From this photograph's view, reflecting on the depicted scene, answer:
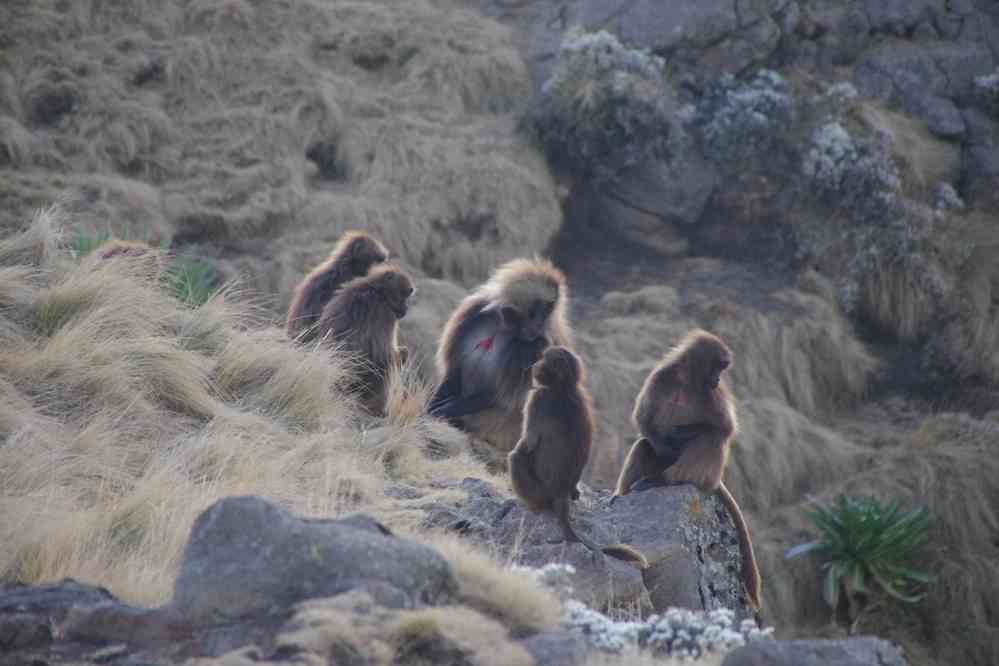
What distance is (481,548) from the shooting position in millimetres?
4918

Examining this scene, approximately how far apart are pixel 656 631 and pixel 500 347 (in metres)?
2.99

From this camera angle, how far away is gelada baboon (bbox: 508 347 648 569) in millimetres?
5426

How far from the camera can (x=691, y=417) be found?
6.18 metres

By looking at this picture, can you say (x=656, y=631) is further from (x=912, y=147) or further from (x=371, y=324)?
(x=912, y=147)

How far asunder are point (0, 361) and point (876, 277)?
32.6ft

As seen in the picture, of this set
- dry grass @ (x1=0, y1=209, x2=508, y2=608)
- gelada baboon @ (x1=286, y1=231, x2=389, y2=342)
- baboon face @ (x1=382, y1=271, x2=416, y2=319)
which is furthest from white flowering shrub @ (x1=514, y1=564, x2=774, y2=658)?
gelada baboon @ (x1=286, y1=231, x2=389, y2=342)

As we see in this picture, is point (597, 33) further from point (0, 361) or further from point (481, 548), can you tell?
point (481, 548)

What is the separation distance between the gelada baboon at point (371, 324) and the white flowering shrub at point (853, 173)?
7.97 meters

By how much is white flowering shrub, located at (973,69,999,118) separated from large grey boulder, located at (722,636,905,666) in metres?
12.6

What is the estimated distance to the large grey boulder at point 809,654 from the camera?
150 inches

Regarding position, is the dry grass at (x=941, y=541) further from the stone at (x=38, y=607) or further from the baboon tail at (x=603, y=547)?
the stone at (x=38, y=607)

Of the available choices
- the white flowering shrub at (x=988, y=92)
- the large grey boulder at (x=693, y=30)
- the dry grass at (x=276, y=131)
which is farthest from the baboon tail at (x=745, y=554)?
the white flowering shrub at (x=988, y=92)

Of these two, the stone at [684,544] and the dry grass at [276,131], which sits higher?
the stone at [684,544]

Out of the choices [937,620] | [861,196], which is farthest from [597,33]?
[937,620]
